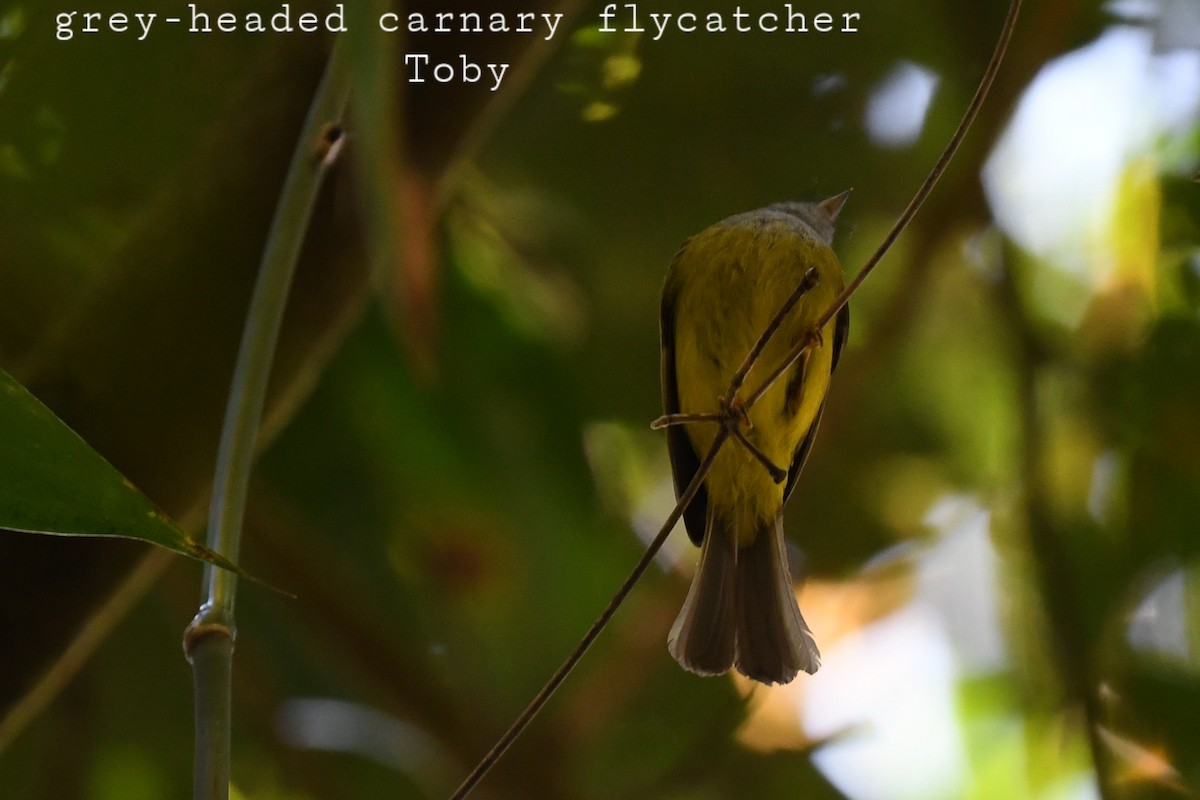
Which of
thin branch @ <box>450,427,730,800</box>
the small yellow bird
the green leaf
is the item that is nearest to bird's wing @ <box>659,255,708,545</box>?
the small yellow bird

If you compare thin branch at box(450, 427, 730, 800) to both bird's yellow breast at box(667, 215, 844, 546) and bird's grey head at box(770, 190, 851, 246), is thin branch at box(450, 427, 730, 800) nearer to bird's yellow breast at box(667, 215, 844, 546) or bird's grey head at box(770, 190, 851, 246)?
bird's yellow breast at box(667, 215, 844, 546)

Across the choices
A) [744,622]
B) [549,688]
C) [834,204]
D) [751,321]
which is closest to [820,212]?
[834,204]

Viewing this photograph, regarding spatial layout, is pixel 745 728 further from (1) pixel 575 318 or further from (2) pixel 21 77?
(2) pixel 21 77

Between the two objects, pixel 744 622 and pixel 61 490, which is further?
pixel 744 622

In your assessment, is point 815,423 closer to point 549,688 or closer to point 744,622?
point 744,622

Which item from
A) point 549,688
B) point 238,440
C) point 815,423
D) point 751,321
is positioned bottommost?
point 549,688

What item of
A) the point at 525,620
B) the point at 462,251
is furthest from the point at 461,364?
the point at 525,620
